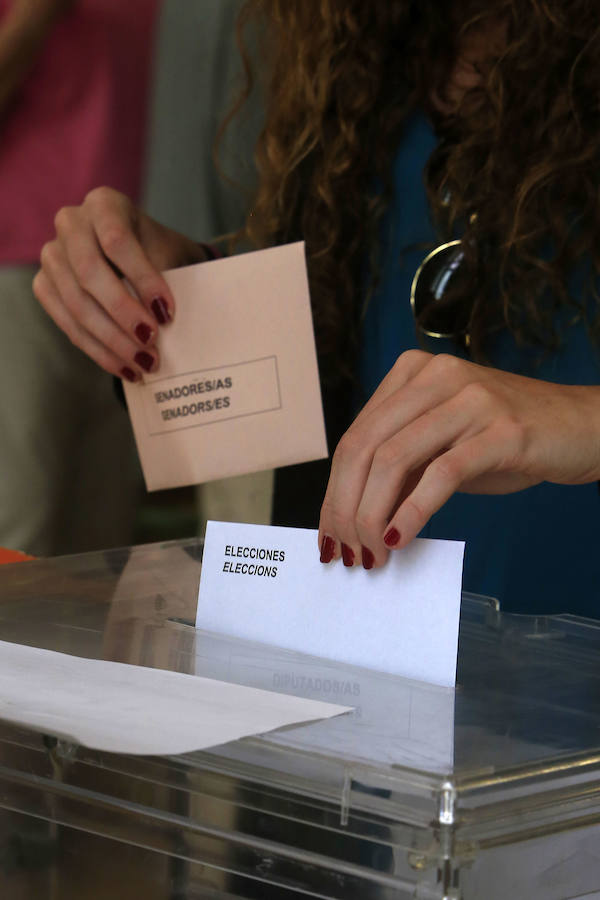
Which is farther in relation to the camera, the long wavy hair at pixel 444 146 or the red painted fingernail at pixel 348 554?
the long wavy hair at pixel 444 146

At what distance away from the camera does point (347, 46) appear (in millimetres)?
1256

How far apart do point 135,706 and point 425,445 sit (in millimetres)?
245

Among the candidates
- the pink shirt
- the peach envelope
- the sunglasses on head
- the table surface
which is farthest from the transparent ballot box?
the pink shirt

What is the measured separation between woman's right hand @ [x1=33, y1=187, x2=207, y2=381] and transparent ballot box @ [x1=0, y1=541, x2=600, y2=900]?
463 mm

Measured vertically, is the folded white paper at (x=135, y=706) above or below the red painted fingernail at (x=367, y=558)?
below

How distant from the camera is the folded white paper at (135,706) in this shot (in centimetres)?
Result: 51

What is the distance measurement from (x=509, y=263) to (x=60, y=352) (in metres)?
1.13

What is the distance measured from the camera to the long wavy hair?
109 centimetres

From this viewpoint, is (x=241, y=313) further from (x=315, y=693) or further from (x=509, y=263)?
(x=315, y=693)

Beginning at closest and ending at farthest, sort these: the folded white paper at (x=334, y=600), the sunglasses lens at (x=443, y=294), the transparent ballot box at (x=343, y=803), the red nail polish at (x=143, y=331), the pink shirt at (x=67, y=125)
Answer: the transparent ballot box at (x=343, y=803)
the folded white paper at (x=334, y=600)
the red nail polish at (x=143, y=331)
the sunglasses lens at (x=443, y=294)
the pink shirt at (x=67, y=125)

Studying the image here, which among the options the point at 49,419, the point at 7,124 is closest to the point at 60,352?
the point at 49,419

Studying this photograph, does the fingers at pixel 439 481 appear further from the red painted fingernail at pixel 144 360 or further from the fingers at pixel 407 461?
the red painted fingernail at pixel 144 360

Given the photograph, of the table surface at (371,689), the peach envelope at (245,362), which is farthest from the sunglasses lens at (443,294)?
the table surface at (371,689)

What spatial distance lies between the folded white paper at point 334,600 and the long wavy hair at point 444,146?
0.51 metres
